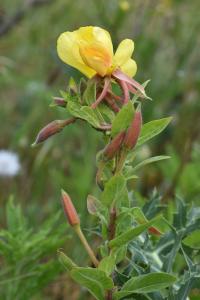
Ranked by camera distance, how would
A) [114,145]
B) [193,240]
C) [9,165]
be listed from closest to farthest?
[114,145] < [193,240] < [9,165]

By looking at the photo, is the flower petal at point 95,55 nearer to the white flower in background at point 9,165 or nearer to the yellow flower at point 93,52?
the yellow flower at point 93,52

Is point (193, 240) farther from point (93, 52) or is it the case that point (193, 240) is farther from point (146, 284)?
point (93, 52)

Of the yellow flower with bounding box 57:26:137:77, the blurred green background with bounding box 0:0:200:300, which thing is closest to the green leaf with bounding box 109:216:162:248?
the yellow flower with bounding box 57:26:137:77

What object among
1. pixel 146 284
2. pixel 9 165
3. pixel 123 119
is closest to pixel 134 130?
pixel 123 119

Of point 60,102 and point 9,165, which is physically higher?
point 60,102

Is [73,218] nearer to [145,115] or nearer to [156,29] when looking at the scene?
[145,115]
